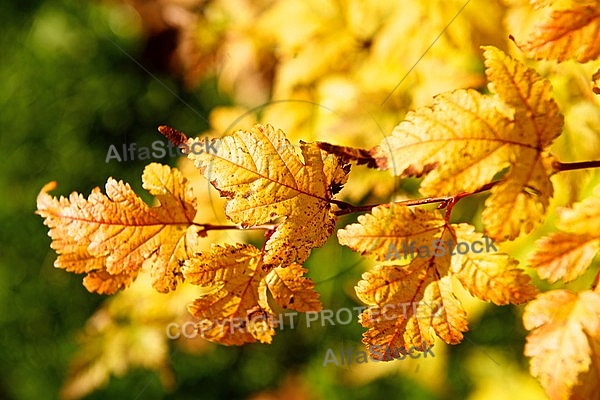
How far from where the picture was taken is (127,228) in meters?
0.66

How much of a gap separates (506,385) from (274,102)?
31.5 inches

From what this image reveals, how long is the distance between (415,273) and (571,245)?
0.47 ft

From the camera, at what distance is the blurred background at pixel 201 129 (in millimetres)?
1131

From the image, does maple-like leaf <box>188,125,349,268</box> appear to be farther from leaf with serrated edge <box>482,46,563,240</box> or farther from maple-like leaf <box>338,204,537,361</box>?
leaf with serrated edge <box>482,46,563,240</box>

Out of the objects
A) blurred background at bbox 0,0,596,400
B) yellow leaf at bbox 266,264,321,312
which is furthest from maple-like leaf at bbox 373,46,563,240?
blurred background at bbox 0,0,596,400

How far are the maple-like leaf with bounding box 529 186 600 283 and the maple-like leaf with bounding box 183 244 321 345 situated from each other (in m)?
0.22

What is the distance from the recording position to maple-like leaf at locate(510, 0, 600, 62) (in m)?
0.56

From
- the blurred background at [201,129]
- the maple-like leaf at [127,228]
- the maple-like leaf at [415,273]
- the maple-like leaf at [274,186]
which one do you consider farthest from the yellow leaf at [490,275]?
the blurred background at [201,129]

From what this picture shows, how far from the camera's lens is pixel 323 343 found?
1.78m

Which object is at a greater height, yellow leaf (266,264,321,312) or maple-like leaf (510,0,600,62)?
maple-like leaf (510,0,600,62)

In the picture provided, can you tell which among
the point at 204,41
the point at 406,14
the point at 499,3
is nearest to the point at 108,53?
the point at 204,41

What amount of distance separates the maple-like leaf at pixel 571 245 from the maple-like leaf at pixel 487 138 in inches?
1.1

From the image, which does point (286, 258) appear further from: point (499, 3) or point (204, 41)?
point (204, 41)

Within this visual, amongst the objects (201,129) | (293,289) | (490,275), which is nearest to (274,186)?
(293,289)
